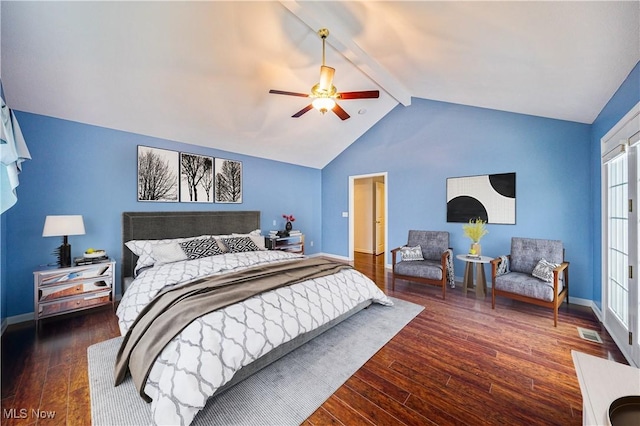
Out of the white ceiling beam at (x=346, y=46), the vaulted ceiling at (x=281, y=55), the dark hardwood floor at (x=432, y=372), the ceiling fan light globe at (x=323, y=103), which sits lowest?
the dark hardwood floor at (x=432, y=372)

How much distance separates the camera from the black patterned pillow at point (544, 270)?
297 centimetres

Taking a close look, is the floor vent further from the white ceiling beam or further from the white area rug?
A: the white ceiling beam

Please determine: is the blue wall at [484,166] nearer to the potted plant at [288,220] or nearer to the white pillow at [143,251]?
the potted plant at [288,220]

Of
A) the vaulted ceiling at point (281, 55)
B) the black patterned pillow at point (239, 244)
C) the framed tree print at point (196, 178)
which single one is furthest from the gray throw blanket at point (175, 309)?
the vaulted ceiling at point (281, 55)

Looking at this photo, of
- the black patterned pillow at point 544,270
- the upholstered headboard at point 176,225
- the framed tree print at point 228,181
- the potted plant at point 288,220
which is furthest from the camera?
the potted plant at point 288,220

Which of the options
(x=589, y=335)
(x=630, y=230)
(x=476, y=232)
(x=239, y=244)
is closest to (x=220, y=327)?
(x=239, y=244)

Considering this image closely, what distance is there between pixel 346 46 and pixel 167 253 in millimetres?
3449

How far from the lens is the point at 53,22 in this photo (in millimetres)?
2186

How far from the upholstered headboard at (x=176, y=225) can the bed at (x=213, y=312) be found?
14 mm

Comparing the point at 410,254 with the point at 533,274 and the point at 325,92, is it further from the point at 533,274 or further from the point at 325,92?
the point at 325,92

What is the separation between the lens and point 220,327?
1739mm

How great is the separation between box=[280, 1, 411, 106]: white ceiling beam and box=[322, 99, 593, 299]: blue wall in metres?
1.01

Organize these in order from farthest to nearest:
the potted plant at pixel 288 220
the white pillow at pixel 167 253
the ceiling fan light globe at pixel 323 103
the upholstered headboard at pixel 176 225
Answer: the potted plant at pixel 288 220
the upholstered headboard at pixel 176 225
the white pillow at pixel 167 253
the ceiling fan light globe at pixel 323 103

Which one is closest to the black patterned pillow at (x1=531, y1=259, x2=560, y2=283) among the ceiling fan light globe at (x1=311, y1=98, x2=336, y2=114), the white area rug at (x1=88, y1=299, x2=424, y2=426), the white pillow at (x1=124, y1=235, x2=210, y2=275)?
the white area rug at (x1=88, y1=299, x2=424, y2=426)
